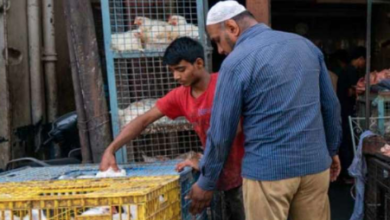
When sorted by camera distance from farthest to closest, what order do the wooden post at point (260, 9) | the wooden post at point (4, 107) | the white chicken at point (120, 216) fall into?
the wooden post at point (4, 107)
the wooden post at point (260, 9)
the white chicken at point (120, 216)

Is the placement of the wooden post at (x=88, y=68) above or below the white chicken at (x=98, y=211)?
above

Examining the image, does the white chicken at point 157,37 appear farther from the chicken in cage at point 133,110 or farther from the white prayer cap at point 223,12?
the white prayer cap at point 223,12

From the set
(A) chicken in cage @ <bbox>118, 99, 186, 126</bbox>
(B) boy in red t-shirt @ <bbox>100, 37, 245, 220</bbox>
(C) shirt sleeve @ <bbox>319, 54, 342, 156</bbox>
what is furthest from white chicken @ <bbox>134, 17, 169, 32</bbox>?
(C) shirt sleeve @ <bbox>319, 54, 342, 156</bbox>

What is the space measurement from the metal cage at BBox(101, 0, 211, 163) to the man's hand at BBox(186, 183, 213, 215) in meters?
1.11

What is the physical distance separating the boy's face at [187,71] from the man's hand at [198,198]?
26.3 inches

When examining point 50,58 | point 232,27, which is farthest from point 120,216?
point 50,58

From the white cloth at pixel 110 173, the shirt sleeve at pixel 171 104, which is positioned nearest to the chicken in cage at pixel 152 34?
the shirt sleeve at pixel 171 104

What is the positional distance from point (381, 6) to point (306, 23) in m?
1.21

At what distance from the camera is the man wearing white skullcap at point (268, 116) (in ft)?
6.96

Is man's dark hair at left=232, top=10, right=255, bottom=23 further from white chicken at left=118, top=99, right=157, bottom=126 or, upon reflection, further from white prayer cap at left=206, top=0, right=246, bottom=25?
white chicken at left=118, top=99, right=157, bottom=126

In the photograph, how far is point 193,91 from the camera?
111 inches

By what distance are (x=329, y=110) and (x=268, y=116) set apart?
1.56 feet

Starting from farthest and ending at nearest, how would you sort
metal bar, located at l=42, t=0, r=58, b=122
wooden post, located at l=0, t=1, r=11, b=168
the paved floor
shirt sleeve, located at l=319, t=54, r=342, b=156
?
metal bar, located at l=42, t=0, r=58, b=122
the paved floor
wooden post, located at l=0, t=1, r=11, b=168
shirt sleeve, located at l=319, t=54, r=342, b=156

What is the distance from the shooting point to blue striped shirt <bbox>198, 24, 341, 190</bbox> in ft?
6.95
